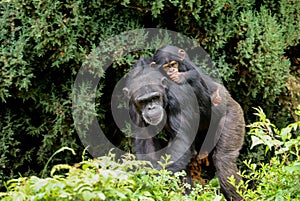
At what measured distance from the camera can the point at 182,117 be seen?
470cm

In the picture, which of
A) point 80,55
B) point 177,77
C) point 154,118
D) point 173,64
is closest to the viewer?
point 154,118

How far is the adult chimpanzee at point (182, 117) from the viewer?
4653 millimetres

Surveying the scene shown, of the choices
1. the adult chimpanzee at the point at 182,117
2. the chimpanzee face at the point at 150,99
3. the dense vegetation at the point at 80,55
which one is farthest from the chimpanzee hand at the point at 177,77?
the dense vegetation at the point at 80,55

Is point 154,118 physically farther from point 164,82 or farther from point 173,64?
point 173,64

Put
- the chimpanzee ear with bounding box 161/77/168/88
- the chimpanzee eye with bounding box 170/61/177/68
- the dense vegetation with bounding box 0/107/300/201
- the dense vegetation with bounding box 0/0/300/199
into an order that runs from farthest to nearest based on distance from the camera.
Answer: the dense vegetation with bounding box 0/0/300/199 → the chimpanzee eye with bounding box 170/61/177/68 → the chimpanzee ear with bounding box 161/77/168/88 → the dense vegetation with bounding box 0/107/300/201

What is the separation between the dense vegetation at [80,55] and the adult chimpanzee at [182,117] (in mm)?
649

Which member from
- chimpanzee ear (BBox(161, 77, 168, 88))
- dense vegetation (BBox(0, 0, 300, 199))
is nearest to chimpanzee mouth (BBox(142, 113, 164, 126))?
chimpanzee ear (BBox(161, 77, 168, 88))

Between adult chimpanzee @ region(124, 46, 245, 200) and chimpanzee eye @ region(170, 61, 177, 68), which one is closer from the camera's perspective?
adult chimpanzee @ region(124, 46, 245, 200)

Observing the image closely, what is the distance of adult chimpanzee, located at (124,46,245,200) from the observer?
4.65 meters

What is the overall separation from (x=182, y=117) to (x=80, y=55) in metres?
1.32

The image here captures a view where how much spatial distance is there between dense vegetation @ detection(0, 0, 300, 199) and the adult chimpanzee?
65cm

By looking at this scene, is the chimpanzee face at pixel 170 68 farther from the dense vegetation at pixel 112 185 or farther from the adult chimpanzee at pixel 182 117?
the dense vegetation at pixel 112 185

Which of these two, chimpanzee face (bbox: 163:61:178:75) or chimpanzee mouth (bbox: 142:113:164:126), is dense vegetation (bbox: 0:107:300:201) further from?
chimpanzee face (bbox: 163:61:178:75)

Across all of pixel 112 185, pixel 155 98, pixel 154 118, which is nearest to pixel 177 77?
pixel 155 98
